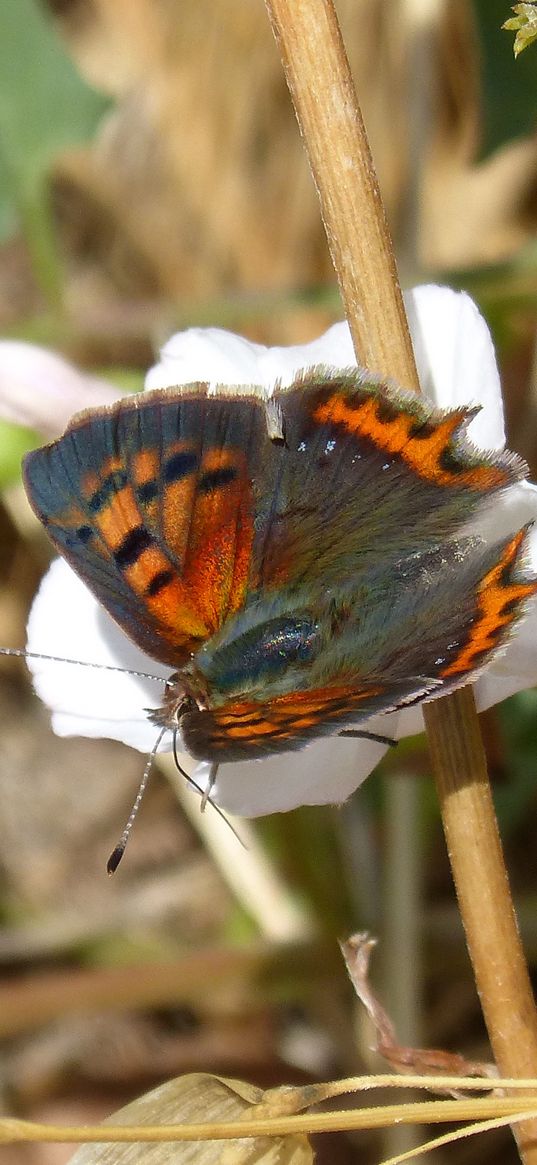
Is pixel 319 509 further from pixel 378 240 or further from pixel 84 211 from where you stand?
pixel 84 211

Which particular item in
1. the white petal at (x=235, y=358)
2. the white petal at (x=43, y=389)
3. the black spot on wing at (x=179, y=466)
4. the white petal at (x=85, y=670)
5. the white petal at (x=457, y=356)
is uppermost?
the white petal at (x=43, y=389)

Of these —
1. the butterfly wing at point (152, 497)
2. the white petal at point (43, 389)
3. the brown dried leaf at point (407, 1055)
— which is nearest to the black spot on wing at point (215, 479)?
the butterfly wing at point (152, 497)

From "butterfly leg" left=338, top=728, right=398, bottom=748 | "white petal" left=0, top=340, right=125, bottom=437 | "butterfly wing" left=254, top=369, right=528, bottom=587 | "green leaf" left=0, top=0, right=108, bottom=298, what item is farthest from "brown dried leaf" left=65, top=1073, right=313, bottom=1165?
"green leaf" left=0, top=0, right=108, bottom=298

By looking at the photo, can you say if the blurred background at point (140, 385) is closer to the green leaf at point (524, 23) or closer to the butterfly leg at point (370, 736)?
the butterfly leg at point (370, 736)

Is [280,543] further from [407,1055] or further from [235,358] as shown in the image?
[407,1055]

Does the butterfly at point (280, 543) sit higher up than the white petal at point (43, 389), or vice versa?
the white petal at point (43, 389)

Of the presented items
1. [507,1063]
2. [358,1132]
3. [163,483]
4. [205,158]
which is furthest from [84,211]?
[507,1063]
